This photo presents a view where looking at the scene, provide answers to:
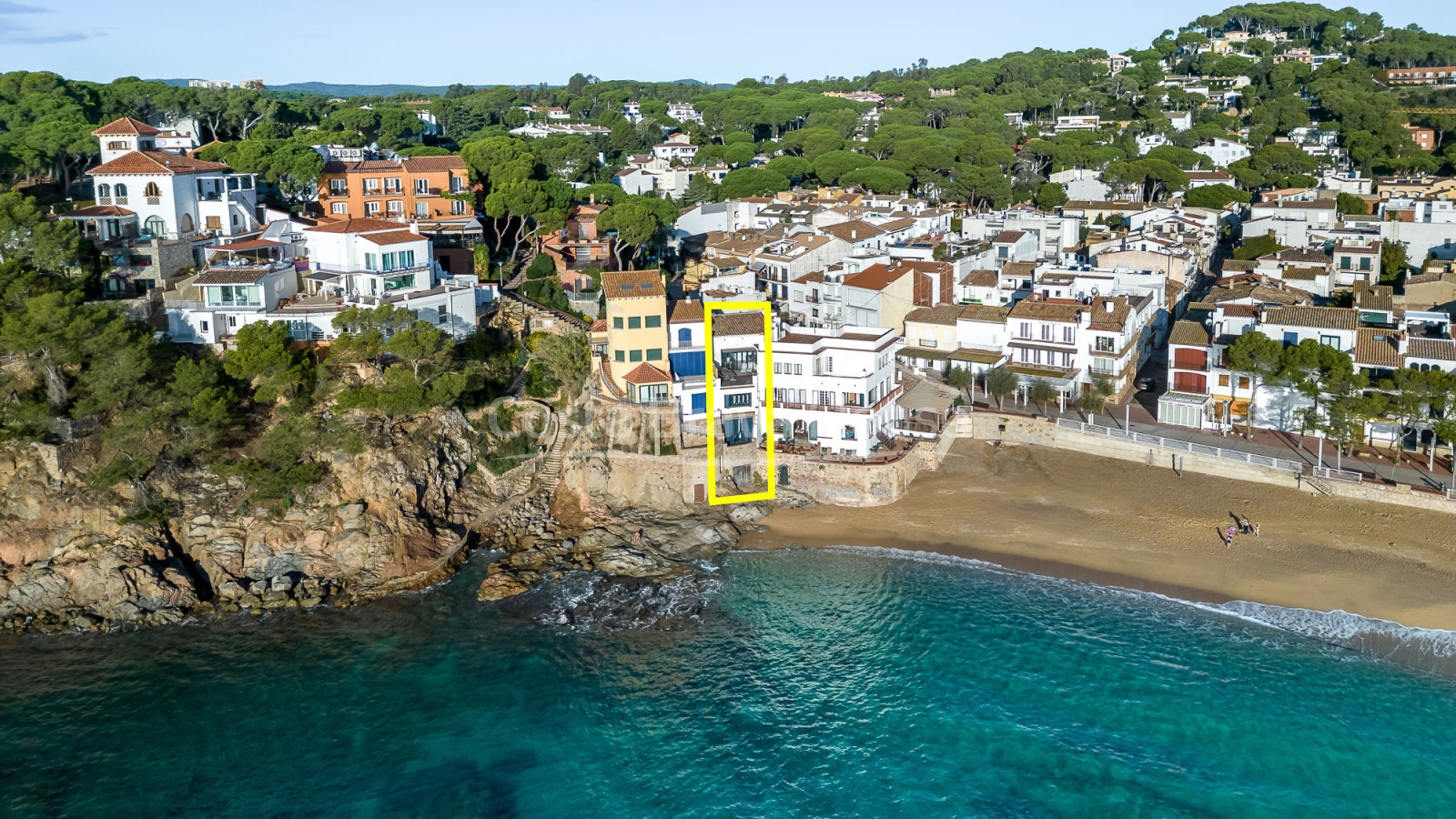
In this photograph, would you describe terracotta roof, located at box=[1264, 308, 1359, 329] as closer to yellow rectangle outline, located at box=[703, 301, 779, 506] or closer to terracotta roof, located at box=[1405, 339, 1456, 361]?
terracotta roof, located at box=[1405, 339, 1456, 361]

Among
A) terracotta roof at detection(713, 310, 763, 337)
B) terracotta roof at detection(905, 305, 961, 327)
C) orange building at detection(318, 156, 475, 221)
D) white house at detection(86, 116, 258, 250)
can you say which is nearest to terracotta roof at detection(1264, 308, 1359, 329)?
terracotta roof at detection(905, 305, 961, 327)

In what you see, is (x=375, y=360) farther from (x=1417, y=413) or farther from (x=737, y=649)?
(x=1417, y=413)

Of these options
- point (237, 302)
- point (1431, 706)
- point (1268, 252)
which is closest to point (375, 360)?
point (237, 302)

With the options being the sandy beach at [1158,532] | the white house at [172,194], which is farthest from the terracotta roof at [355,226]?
the sandy beach at [1158,532]

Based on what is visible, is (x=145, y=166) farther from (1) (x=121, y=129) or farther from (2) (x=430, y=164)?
(2) (x=430, y=164)

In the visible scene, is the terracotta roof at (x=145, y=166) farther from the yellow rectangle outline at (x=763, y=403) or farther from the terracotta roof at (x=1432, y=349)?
the terracotta roof at (x=1432, y=349)
